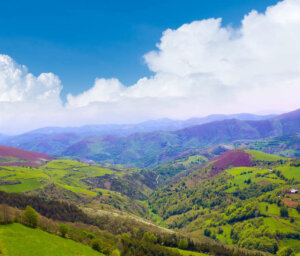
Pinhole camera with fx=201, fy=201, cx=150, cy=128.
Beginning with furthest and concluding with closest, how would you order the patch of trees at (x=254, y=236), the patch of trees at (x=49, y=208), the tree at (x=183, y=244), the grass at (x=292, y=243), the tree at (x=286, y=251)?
the patch of trees at (x=254, y=236)
the grass at (x=292, y=243)
the tree at (x=286, y=251)
the patch of trees at (x=49, y=208)
the tree at (x=183, y=244)

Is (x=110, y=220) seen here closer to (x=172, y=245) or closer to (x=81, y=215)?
(x=81, y=215)

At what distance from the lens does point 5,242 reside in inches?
1786

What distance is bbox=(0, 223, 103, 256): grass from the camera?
45.2 m

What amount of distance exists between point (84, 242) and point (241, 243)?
5958 inches

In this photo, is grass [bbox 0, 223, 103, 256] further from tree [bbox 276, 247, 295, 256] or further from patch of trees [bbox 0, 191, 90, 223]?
tree [bbox 276, 247, 295, 256]

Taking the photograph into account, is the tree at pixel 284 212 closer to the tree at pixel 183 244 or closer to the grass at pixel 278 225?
the grass at pixel 278 225

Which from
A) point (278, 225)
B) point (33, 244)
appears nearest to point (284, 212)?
point (278, 225)

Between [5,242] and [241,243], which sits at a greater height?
[5,242]

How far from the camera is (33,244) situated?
164ft

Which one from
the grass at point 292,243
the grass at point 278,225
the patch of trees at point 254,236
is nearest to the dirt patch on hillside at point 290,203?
the grass at point 278,225

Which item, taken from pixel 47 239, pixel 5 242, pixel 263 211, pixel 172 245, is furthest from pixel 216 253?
pixel 263 211

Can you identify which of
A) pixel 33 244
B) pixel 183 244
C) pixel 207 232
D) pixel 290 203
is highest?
pixel 33 244

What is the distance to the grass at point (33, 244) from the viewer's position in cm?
4519

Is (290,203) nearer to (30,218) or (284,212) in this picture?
(284,212)
